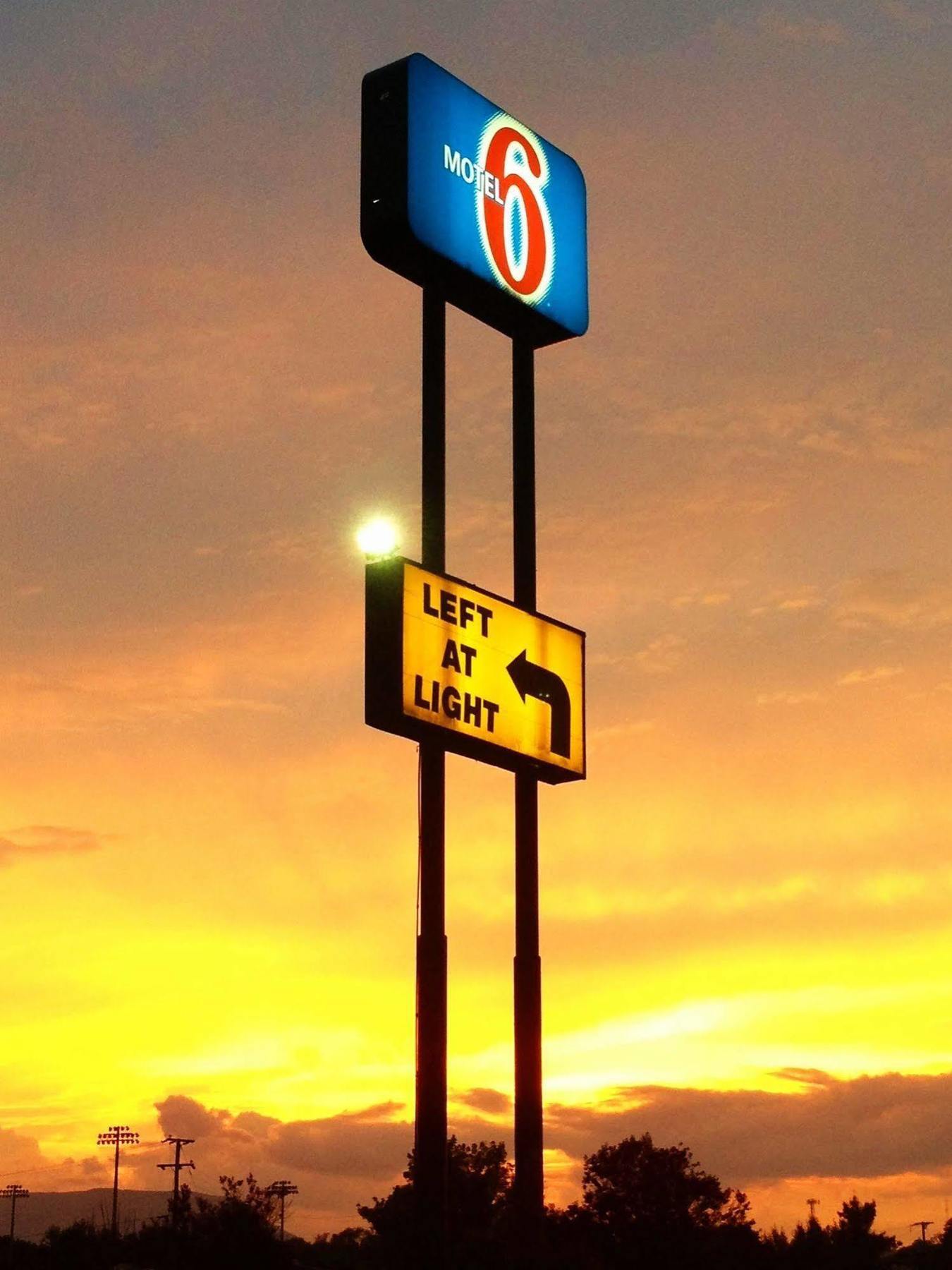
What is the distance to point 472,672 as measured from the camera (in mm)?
20469

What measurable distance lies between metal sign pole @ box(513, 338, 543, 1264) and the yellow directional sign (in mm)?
587

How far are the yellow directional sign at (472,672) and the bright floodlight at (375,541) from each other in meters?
0.13

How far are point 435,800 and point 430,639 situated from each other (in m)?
1.77

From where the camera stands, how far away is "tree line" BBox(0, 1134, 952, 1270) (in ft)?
296

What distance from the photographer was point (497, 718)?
20781 mm

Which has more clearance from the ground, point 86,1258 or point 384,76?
point 384,76

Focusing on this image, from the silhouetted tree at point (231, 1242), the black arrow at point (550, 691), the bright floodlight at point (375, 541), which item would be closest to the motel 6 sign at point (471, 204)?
the bright floodlight at point (375, 541)

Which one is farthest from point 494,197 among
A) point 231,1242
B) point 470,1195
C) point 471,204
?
point 470,1195

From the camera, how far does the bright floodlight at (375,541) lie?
19.6 metres

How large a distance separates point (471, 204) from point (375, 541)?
501cm

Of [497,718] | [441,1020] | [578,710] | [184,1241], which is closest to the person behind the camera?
[441,1020]

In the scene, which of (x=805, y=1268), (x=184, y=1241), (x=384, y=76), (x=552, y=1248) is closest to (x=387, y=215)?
(x=384, y=76)

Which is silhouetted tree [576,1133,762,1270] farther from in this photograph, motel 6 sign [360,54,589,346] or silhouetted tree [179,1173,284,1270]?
motel 6 sign [360,54,589,346]

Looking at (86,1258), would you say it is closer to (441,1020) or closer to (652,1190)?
(652,1190)
